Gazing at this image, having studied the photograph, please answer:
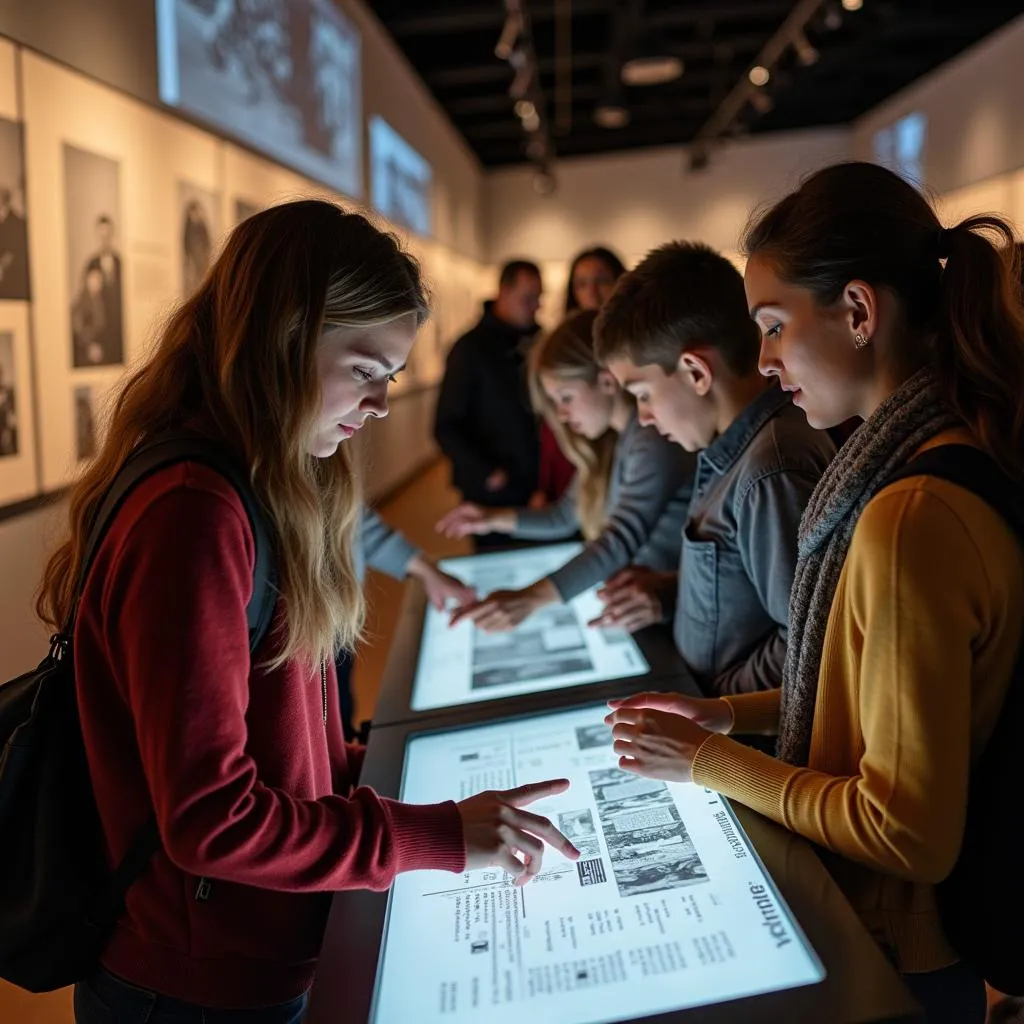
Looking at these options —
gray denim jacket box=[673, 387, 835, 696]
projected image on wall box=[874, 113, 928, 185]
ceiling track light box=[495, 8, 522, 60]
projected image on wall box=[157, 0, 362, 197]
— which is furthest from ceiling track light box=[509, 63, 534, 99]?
gray denim jacket box=[673, 387, 835, 696]

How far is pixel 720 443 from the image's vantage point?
1.59m

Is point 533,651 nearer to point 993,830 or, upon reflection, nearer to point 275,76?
point 993,830

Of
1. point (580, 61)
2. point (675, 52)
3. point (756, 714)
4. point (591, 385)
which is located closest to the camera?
point (756, 714)

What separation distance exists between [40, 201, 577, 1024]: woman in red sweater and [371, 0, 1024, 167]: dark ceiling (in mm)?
6790

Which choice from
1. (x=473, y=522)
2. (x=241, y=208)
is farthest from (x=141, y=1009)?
(x=241, y=208)

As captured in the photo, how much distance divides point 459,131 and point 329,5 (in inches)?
247

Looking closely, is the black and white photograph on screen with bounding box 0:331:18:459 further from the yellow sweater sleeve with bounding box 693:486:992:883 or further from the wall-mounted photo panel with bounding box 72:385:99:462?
the yellow sweater sleeve with bounding box 693:486:992:883

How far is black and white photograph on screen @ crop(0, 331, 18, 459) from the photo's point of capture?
8.79 ft

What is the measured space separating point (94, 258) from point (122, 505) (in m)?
2.64

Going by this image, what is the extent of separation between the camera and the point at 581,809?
118cm

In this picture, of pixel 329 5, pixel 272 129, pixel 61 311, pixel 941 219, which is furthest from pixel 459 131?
pixel 941 219

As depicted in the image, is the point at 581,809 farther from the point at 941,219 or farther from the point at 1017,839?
the point at 941,219

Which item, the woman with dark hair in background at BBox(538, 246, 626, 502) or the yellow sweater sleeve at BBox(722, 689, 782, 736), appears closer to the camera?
the yellow sweater sleeve at BBox(722, 689, 782, 736)

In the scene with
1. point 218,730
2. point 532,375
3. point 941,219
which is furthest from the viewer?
point 532,375
